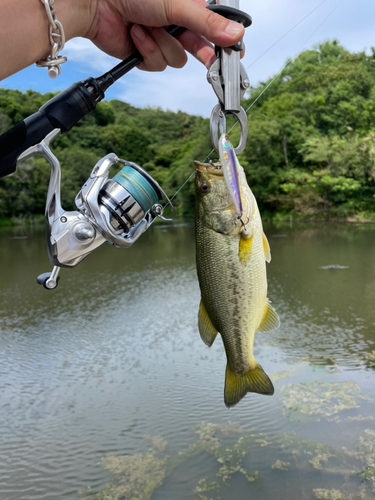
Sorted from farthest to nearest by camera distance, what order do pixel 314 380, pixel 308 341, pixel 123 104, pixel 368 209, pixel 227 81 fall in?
1. pixel 123 104
2. pixel 368 209
3. pixel 308 341
4. pixel 314 380
5. pixel 227 81

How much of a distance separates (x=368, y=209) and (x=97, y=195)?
33940mm

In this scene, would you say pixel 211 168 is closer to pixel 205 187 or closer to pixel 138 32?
pixel 205 187

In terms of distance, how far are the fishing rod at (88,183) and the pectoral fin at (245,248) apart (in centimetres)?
36

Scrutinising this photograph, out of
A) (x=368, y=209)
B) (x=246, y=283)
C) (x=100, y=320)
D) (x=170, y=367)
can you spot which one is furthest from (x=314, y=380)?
(x=368, y=209)

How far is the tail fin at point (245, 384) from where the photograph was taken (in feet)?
6.07

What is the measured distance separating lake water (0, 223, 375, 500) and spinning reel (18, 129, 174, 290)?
4028 mm

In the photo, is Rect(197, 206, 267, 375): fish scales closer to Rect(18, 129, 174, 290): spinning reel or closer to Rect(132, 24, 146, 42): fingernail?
Rect(18, 129, 174, 290): spinning reel

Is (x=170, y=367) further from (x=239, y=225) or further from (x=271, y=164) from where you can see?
(x=271, y=164)

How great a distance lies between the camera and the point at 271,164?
37500 millimetres

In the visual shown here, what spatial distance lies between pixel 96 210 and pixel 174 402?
Answer: 5.62 meters

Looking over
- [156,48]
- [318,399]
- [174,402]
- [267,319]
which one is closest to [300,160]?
[318,399]

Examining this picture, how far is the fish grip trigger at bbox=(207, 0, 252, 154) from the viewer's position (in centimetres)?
156

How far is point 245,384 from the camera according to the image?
187 centimetres

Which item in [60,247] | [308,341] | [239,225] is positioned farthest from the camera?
[308,341]
